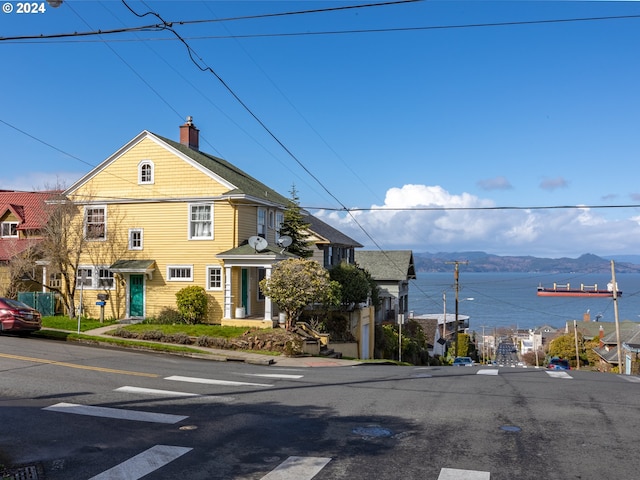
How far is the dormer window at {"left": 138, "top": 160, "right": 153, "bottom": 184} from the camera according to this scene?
30953 mm

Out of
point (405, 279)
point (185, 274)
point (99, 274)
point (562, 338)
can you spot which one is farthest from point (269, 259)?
point (562, 338)

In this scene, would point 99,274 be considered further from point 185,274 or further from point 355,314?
point 355,314

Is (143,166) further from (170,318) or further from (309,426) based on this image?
(309,426)

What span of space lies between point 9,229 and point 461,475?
38113 millimetres

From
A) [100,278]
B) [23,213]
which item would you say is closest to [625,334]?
[100,278]

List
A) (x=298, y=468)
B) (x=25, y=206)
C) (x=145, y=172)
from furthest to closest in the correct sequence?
(x=25, y=206), (x=145, y=172), (x=298, y=468)

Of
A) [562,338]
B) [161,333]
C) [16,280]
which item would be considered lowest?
[562,338]

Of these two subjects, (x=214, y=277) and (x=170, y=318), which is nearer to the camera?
(x=170, y=318)

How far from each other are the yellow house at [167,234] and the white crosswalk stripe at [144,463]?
1928 cm

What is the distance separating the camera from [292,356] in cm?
2355

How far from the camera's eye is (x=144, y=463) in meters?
8.23

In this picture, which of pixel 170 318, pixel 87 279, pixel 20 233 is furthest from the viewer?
pixel 20 233

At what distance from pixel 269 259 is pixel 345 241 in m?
18.2

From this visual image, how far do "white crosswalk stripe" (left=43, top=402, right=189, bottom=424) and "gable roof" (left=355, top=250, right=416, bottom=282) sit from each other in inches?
1684
